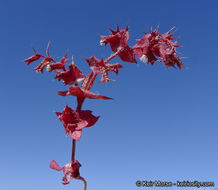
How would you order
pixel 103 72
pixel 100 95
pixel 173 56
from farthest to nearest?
pixel 173 56 < pixel 103 72 < pixel 100 95

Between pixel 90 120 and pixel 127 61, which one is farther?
pixel 127 61

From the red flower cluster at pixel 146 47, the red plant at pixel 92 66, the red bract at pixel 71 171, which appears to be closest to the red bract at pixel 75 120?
the red plant at pixel 92 66

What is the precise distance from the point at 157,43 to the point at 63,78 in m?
0.50

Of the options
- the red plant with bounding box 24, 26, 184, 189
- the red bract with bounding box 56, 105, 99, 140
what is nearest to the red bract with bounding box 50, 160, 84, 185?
the red plant with bounding box 24, 26, 184, 189

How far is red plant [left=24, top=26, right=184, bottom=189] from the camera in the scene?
1.16 m

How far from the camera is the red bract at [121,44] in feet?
4.39

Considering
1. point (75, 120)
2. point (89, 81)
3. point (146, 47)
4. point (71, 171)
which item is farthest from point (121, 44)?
point (71, 171)

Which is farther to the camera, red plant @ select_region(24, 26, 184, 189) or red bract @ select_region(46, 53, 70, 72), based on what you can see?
red bract @ select_region(46, 53, 70, 72)

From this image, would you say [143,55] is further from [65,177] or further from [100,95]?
[65,177]

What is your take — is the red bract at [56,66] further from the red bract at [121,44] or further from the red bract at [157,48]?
the red bract at [157,48]

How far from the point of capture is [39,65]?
1.41 metres

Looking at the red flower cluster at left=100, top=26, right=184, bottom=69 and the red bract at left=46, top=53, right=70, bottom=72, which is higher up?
the red flower cluster at left=100, top=26, right=184, bottom=69

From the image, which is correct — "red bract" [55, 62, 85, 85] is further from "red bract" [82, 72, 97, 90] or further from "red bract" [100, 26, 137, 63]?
"red bract" [100, 26, 137, 63]

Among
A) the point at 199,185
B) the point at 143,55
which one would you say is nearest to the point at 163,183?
the point at 199,185
